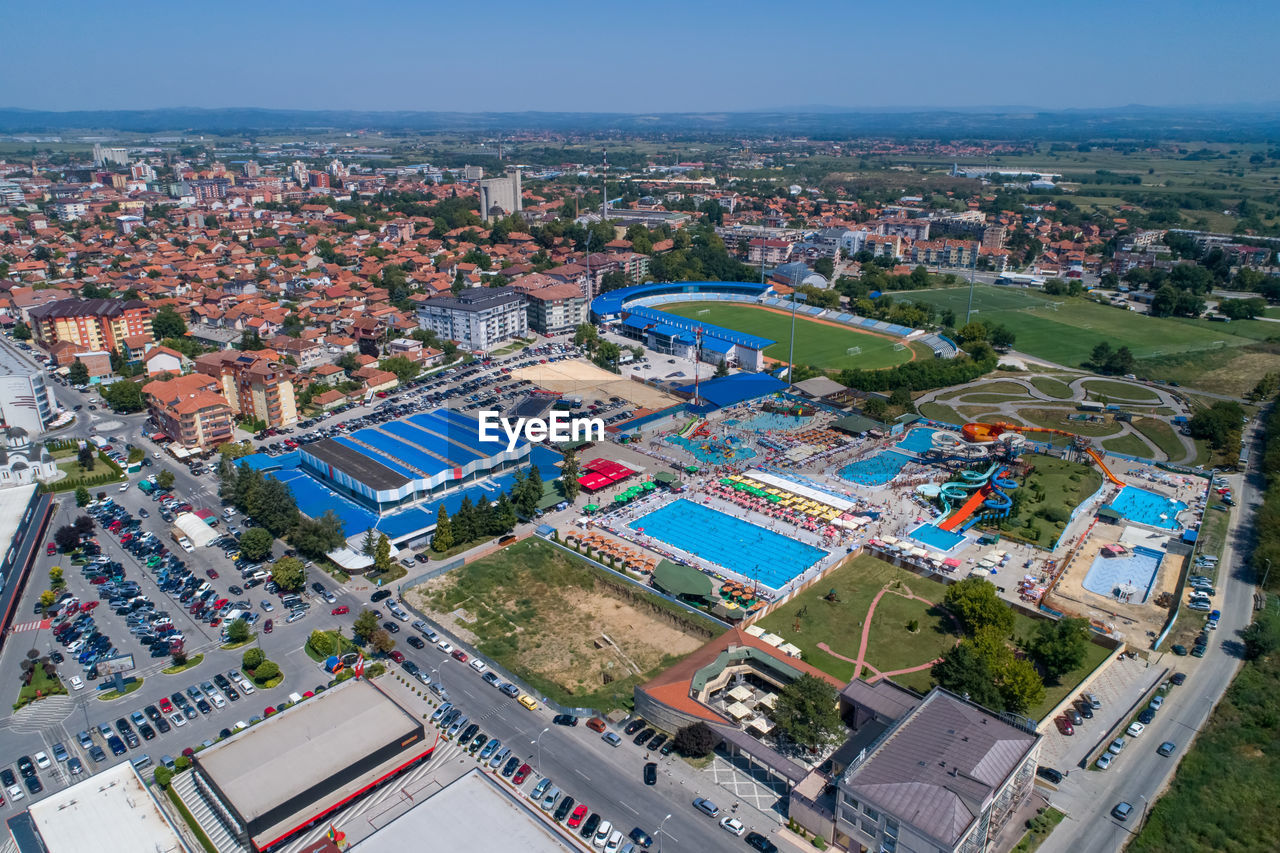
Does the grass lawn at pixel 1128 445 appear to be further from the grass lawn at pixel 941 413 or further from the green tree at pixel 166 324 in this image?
the green tree at pixel 166 324

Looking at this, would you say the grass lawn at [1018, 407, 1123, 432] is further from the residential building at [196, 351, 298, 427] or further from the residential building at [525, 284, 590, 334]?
the residential building at [196, 351, 298, 427]

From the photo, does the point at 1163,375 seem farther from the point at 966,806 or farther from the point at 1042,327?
the point at 966,806

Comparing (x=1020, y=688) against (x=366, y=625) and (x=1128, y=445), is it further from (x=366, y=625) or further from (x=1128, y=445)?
(x=1128, y=445)

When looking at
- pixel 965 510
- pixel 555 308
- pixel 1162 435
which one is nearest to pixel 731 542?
pixel 965 510

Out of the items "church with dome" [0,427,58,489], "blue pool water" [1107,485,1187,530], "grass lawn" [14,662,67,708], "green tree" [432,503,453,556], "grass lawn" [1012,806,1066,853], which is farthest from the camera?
"church with dome" [0,427,58,489]

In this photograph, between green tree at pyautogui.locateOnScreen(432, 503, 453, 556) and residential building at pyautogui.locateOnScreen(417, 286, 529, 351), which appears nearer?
green tree at pyautogui.locateOnScreen(432, 503, 453, 556)

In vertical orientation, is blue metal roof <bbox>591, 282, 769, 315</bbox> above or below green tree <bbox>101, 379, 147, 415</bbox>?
above

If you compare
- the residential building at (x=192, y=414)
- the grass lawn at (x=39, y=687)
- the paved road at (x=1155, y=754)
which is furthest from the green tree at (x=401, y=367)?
the paved road at (x=1155, y=754)

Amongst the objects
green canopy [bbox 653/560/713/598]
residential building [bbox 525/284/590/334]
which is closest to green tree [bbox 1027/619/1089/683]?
green canopy [bbox 653/560/713/598]
